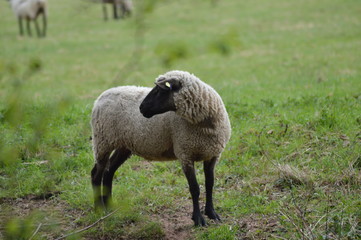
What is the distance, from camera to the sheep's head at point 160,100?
5141mm

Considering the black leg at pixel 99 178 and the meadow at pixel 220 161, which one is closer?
the meadow at pixel 220 161

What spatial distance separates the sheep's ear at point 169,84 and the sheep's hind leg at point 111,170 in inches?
56.6

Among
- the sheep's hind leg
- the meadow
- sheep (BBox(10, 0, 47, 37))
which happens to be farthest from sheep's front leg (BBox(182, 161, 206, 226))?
sheep (BBox(10, 0, 47, 37))

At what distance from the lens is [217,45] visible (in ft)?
7.97

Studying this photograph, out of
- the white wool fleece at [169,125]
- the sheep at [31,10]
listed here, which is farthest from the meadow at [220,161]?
the sheep at [31,10]

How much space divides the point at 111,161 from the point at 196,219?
151 centimetres

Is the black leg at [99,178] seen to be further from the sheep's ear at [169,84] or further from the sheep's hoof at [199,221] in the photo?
the sheep's ear at [169,84]

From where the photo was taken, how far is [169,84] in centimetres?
515

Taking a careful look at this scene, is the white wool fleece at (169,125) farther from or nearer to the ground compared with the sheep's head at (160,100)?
nearer to the ground

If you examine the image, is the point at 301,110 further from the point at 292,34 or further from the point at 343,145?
the point at 292,34

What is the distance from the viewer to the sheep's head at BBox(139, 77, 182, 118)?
16.9 ft

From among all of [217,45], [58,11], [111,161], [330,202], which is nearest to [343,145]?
[330,202]

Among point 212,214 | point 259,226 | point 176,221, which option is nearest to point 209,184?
point 212,214

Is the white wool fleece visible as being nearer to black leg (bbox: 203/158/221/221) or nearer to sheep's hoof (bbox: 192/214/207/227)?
black leg (bbox: 203/158/221/221)
